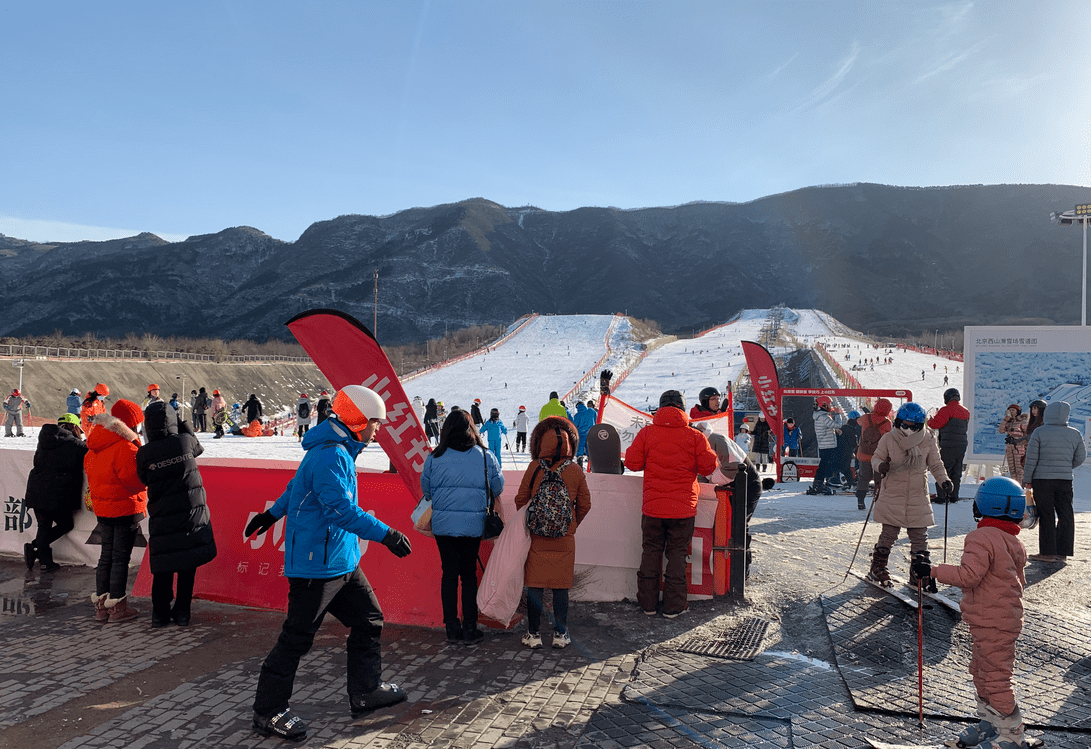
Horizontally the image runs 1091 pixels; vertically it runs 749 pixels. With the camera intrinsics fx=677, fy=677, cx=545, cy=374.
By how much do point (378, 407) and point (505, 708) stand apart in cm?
178

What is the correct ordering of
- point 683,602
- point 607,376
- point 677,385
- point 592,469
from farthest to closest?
point 677,385, point 607,376, point 592,469, point 683,602

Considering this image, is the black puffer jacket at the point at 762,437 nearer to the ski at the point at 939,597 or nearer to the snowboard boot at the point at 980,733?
the ski at the point at 939,597

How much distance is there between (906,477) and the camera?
18.8ft

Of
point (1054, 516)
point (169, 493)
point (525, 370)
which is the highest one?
point (525, 370)

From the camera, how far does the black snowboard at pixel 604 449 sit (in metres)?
6.41

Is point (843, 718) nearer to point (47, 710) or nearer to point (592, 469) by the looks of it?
point (592, 469)

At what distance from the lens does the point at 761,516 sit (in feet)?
31.0

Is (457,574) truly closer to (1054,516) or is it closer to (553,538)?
(553,538)

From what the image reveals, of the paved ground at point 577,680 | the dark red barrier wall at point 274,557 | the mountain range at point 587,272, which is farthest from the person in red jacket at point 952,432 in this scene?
the mountain range at point 587,272

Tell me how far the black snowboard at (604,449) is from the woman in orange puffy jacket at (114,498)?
12.3 feet

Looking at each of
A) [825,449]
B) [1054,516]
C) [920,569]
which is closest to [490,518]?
[920,569]

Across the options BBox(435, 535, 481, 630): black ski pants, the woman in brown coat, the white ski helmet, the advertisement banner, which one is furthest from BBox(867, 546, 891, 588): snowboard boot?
the advertisement banner

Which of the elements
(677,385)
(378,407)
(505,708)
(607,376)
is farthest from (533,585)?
(677,385)

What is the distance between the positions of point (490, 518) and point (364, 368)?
6.47 ft
